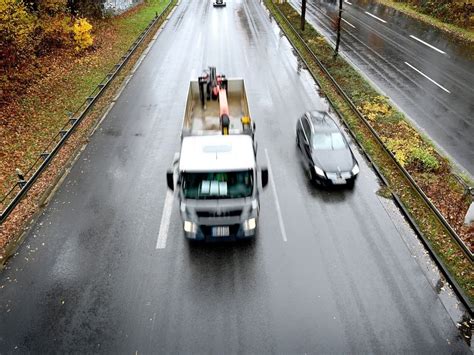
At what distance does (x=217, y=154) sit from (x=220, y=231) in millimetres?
2423

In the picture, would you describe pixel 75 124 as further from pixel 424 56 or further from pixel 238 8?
pixel 238 8

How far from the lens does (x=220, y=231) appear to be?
1165 cm

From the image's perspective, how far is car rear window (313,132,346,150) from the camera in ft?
51.9

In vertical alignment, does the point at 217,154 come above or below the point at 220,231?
above

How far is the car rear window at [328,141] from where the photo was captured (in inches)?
623

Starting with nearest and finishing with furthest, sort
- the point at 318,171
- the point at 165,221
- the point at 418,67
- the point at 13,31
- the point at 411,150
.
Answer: the point at 165,221 < the point at 318,171 < the point at 411,150 < the point at 13,31 < the point at 418,67

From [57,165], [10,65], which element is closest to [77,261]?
[57,165]

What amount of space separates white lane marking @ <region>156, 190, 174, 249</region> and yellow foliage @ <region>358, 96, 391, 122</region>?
11.9m

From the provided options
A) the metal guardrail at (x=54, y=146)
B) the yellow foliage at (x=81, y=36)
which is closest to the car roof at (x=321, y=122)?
the metal guardrail at (x=54, y=146)

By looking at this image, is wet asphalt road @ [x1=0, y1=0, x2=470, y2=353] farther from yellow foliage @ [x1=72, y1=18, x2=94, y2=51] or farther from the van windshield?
yellow foliage @ [x1=72, y1=18, x2=94, y2=51]

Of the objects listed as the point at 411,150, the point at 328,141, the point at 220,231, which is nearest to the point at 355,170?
the point at 328,141

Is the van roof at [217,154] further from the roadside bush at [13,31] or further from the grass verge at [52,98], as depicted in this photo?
the roadside bush at [13,31]

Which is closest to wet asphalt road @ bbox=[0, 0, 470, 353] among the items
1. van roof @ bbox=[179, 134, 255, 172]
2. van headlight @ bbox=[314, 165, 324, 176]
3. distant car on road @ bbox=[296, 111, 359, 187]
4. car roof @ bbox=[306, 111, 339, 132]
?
distant car on road @ bbox=[296, 111, 359, 187]

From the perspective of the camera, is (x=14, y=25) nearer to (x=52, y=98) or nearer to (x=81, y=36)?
(x=52, y=98)
